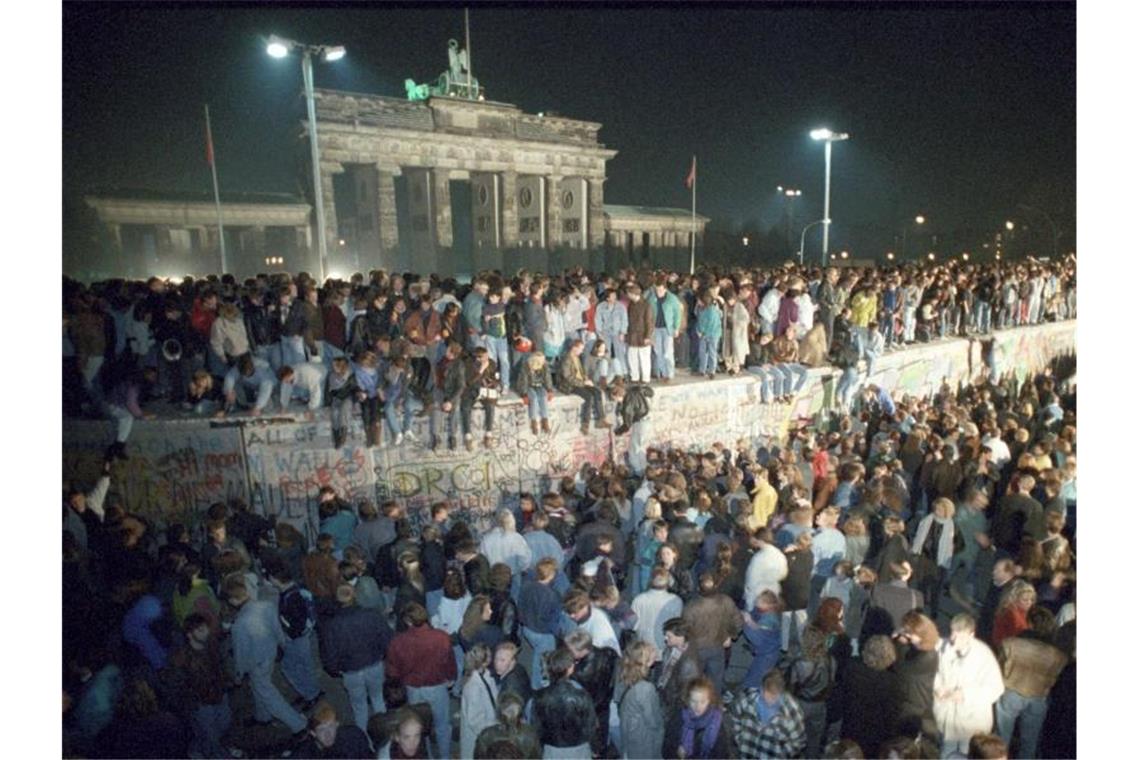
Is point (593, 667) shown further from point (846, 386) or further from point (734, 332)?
point (846, 386)

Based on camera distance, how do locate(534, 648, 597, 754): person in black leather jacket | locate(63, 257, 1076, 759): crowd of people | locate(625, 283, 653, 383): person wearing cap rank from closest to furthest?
locate(534, 648, 597, 754): person in black leather jacket < locate(63, 257, 1076, 759): crowd of people < locate(625, 283, 653, 383): person wearing cap

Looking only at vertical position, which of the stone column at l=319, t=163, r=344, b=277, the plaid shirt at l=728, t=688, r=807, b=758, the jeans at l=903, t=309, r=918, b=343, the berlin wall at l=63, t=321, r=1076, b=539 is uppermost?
the stone column at l=319, t=163, r=344, b=277

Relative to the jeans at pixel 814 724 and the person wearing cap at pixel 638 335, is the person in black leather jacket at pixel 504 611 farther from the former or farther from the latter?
the person wearing cap at pixel 638 335

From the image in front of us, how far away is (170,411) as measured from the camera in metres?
9.31

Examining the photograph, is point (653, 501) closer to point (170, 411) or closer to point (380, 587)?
point (380, 587)

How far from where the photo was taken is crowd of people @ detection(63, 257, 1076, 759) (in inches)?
211

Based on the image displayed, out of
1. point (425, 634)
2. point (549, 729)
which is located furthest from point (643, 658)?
point (425, 634)

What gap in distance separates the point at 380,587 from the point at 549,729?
2.65 meters

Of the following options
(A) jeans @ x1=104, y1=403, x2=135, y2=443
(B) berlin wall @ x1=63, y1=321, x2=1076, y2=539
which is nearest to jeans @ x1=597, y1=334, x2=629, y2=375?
(B) berlin wall @ x1=63, y1=321, x2=1076, y2=539

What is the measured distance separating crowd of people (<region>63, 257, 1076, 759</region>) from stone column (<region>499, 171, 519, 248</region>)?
1062 inches

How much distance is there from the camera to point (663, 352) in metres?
11.8

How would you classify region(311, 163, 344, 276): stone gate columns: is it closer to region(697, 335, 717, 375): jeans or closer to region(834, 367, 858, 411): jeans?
region(697, 335, 717, 375): jeans

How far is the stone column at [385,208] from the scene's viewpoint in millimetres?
32500

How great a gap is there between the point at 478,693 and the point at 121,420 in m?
6.42
